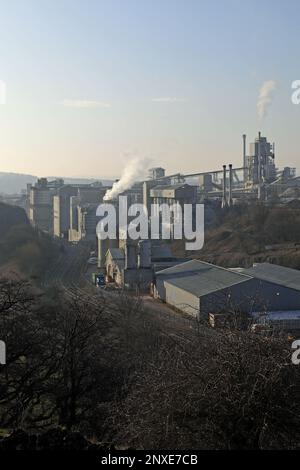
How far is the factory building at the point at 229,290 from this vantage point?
11.0 metres

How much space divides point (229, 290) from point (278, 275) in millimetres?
2502

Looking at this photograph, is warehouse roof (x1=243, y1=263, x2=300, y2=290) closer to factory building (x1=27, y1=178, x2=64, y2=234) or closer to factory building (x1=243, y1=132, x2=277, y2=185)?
factory building (x1=243, y1=132, x2=277, y2=185)

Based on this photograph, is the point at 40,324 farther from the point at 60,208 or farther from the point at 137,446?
the point at 60,208

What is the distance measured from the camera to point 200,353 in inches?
158

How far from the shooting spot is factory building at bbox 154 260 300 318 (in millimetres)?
10961

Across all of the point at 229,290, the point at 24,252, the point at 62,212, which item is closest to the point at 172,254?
the point at 24,252

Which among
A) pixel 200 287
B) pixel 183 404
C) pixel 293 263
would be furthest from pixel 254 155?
pixel 183 404

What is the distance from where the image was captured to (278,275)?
13.1 meters

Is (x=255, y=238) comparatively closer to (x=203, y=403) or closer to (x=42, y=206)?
(x=203, y=403)

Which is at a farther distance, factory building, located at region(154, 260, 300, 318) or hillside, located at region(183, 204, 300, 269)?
hillside, located at region(183, 204, 300, 269)

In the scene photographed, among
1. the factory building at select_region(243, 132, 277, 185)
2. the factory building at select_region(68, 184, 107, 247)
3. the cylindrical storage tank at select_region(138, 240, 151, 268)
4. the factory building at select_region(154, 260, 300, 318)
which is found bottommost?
the factory building at select_region(154, 260, 300, 318)

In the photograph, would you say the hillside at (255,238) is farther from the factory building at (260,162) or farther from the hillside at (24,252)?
the factory building at (260,162)

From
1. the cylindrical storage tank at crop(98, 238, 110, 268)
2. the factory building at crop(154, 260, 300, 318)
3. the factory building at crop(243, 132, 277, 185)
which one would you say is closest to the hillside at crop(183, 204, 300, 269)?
the cylindrical storage tank at crop(98, 238, 110, 268)
